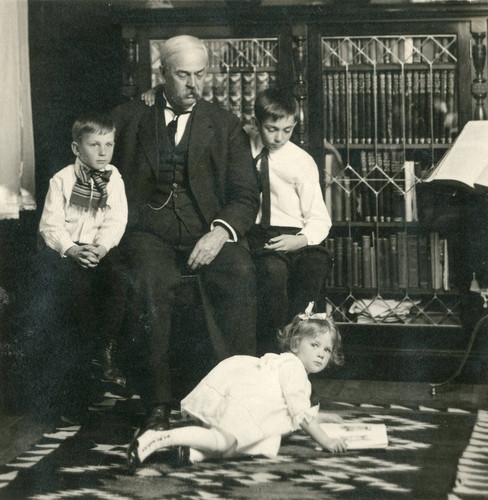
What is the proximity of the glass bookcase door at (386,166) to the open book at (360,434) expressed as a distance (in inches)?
47.4

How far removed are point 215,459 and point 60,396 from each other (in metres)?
0.82

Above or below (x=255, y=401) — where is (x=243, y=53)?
above

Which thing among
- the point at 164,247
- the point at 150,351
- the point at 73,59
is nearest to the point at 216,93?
the point at 73,59

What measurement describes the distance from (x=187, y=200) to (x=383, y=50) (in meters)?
1.25

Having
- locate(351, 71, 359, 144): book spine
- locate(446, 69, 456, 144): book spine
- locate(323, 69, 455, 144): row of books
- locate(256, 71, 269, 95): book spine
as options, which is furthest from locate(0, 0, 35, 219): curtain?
→ locate(446, 69, 456, 144): book spine

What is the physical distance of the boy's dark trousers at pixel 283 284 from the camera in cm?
331

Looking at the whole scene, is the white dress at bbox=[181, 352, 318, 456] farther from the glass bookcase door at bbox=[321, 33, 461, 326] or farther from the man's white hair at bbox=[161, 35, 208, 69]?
the glass bookcase door at bbox=[321, 33, 461, 326]

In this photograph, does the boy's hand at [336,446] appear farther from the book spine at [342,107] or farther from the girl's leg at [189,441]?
the book spine at [342,107]

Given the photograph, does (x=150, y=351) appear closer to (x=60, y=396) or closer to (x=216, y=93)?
(x=60, y=396)

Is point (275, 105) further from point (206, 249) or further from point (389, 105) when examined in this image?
point (389, 105)

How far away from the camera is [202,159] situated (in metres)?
3.39

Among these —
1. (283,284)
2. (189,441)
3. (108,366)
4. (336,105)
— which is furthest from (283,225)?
(189,441)

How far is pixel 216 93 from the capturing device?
411 centimetres

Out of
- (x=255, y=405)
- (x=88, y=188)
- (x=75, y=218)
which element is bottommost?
(x=255, y=405)
